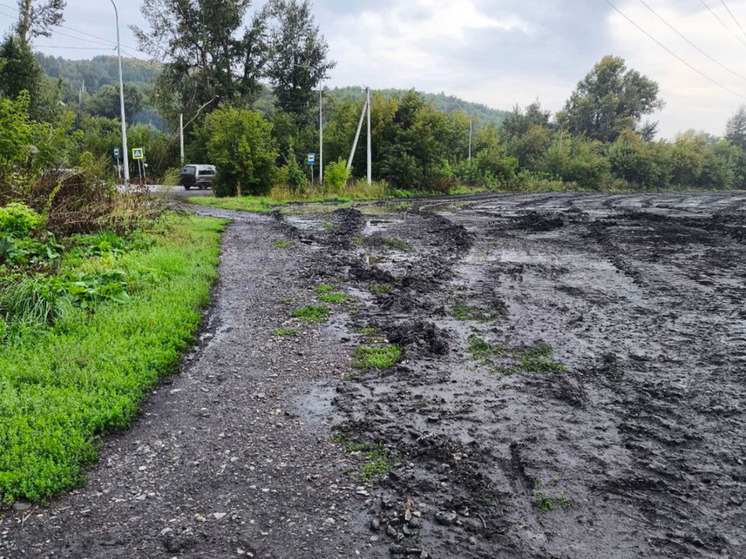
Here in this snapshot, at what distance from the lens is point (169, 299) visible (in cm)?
747

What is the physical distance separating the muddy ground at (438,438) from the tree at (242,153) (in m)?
19.9

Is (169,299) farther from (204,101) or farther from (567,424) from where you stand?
(204,101)

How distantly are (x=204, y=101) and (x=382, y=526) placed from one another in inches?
1896

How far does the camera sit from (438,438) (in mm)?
4195

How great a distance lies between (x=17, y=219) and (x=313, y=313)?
516cm

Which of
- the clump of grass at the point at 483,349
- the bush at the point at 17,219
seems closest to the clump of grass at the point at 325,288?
the clump of grass at the point at 483,349

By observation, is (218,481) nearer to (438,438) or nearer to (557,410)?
(438,438)

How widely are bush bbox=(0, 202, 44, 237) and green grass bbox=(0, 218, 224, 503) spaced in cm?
128

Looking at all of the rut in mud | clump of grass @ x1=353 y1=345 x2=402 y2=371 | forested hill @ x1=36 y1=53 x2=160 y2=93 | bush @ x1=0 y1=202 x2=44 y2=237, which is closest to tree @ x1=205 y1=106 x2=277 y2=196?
the rut in mud

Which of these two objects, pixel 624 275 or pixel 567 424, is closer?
pixel 567 424

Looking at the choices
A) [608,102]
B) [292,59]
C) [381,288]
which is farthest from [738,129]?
[381,288]

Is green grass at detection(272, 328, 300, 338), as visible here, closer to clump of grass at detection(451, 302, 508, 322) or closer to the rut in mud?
the rut in mud

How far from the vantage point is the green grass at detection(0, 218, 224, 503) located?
3678 millimetres

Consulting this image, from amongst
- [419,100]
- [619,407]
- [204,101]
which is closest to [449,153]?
[419,100]
